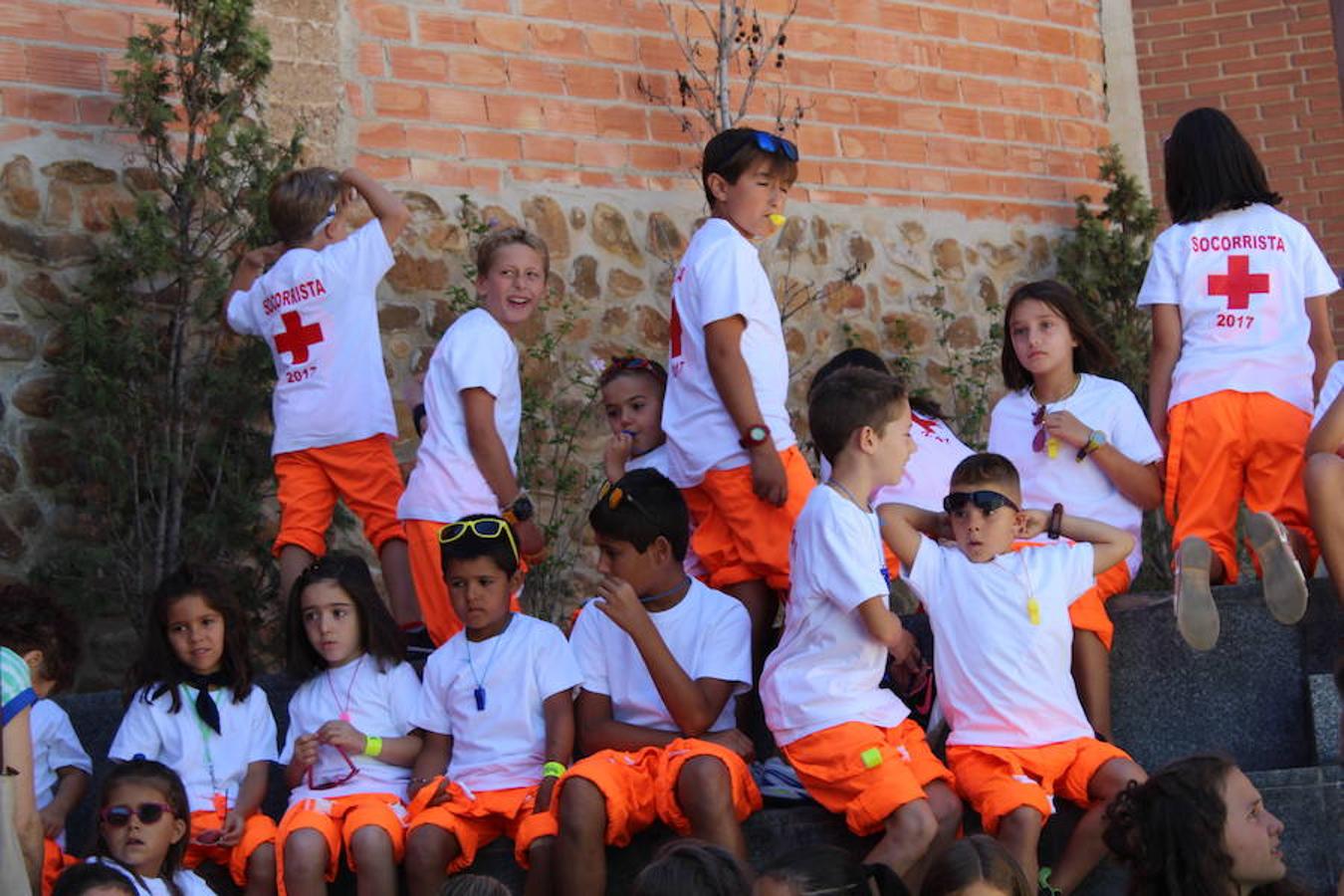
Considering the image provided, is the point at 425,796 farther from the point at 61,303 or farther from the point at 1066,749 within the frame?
the point at 61,303

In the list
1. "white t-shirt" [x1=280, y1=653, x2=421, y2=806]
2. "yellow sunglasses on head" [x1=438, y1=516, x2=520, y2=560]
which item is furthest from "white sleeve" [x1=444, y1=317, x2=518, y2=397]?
"white t-shirt" [x1=280, y1=653, x2=421, y2=806]

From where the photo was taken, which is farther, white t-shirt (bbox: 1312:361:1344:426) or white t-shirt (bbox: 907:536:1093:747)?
white t-shirt (bbox: 1312:361:1344:426)

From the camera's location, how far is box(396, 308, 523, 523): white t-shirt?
244 inches

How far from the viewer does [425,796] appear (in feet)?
17.1

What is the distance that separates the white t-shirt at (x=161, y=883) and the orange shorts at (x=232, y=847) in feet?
0.42

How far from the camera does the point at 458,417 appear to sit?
20.6 ft

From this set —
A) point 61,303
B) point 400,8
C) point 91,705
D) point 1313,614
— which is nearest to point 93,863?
point 91,705

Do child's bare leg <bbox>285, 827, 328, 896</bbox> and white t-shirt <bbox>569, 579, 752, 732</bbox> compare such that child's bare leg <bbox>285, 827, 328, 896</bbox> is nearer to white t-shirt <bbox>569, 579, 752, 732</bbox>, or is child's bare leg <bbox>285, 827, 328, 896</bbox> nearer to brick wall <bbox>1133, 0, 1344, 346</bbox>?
white t-shirt <bbox>569, 579, 752, 732</bbox>

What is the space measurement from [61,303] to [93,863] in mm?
2878

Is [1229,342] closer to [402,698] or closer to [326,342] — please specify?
[402,698]

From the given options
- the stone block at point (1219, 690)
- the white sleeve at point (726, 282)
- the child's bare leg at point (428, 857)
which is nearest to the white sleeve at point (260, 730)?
the child's bare leg at point (428, 857)

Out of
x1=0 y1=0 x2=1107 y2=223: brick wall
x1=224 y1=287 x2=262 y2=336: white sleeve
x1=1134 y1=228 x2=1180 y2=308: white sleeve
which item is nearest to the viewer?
x1=1134 y1=228 x2=1180 y2=308: white sleeve

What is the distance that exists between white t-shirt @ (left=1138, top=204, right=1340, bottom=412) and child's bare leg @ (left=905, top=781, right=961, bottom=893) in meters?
1.70

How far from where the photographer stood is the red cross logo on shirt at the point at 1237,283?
600 cm
